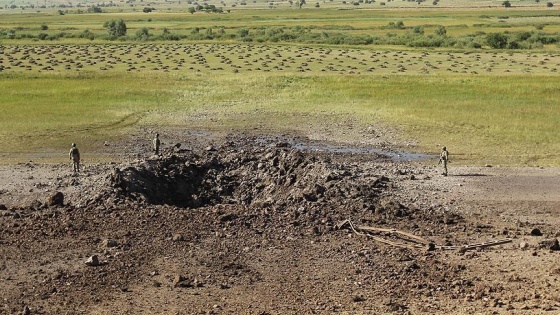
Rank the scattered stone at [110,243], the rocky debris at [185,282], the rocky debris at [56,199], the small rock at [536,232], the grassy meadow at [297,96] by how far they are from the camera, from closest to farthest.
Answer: the rocky debris at [185,282], the scattered stone at [110,243], the small rock at [536,232], the rocky debris at [56,199], the grassy meadow at [297,96]

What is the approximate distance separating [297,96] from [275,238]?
91.4 feet

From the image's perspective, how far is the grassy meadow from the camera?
1444 inches

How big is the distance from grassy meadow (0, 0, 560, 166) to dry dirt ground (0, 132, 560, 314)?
7.23 meters

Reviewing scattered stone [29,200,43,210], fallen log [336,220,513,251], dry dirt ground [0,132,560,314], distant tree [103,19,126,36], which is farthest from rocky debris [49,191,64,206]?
distant tree [103,19,126,36]

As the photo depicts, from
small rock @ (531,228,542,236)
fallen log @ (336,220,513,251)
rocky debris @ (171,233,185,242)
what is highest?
rocky debris @ (171,233,185,242)

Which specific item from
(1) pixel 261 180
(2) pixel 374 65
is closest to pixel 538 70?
(2) pixel 374 65

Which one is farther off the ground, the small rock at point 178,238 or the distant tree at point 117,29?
the small rock at point 178,238

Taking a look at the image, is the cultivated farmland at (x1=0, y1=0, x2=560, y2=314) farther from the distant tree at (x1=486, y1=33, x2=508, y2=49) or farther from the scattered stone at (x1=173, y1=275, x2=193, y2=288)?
the distant tree at (x1=486, y1=33, x2=508, y2=49)

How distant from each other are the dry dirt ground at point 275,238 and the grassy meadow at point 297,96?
723cm

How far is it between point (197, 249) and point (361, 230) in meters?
4.59

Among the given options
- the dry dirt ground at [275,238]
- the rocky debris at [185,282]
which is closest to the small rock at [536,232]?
the dry dirt ground at [275,238]

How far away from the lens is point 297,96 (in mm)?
47688

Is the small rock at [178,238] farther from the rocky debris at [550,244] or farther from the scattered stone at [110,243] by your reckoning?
the rocky debris at [550,244]

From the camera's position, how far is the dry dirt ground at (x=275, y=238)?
1678 cm
